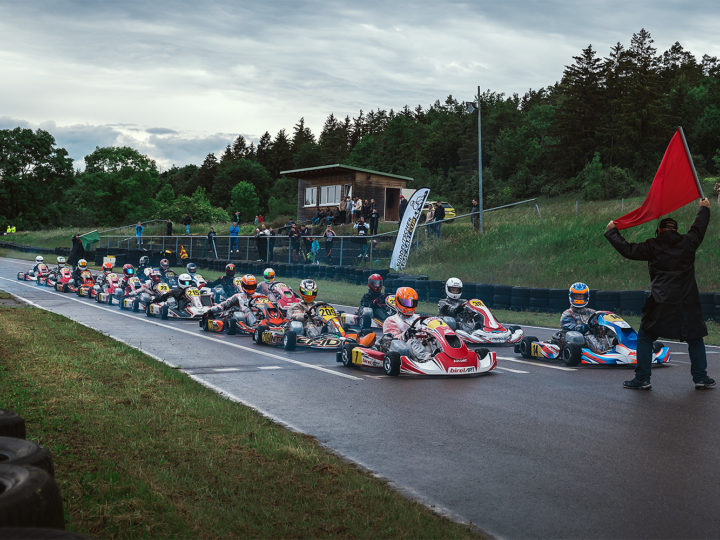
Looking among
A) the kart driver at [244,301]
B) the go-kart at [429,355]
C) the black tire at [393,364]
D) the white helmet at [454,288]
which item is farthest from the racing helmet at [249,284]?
the black tire at [393,364]

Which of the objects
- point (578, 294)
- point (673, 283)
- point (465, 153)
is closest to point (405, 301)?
point (578, 294)

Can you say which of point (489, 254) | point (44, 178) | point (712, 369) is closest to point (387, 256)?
point (489, 254)

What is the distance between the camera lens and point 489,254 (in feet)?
88.0

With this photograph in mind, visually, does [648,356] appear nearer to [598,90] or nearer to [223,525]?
[223,525]

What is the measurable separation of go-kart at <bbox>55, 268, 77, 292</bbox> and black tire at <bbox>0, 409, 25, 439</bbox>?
23.5 m

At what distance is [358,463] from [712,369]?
679 centimetres

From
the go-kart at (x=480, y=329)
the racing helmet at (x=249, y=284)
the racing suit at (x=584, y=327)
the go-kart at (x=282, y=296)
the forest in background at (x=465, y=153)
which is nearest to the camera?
the racing suit at (x=584, y=327)

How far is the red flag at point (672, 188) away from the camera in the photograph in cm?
956

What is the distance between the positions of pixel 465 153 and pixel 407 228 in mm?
55643

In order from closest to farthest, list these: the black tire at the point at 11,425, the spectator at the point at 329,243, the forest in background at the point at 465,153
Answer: the black tire at the point at 11,425
the spectator at the point at 329,243
the forest in background at the point at 465,153

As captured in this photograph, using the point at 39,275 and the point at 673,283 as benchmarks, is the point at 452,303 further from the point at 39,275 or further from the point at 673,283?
the point at 39,275

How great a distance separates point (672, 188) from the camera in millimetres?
Answer: 9641

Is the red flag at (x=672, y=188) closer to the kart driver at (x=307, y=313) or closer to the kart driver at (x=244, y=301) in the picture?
the kart driver at (x=307, y=313)

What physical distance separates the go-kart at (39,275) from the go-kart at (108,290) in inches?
259
